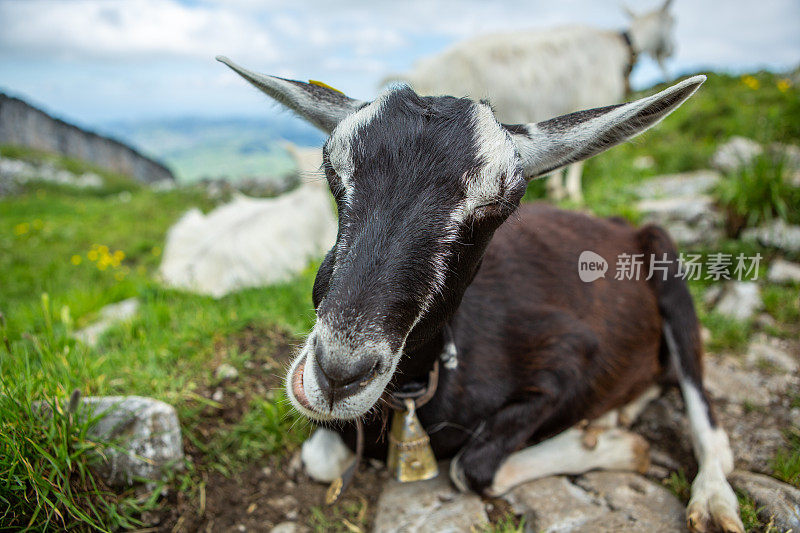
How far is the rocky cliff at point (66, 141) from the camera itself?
55.0ft

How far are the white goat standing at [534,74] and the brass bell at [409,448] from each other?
6.05 m

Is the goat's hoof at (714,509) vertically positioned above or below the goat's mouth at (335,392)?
below

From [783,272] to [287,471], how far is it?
16.7ft

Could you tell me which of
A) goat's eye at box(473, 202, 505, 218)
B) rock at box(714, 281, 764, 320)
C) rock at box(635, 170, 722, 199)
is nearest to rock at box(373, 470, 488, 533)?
goat's eye at box(473, 202, 505, 218)

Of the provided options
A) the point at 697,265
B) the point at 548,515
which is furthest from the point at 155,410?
the point at 697,265

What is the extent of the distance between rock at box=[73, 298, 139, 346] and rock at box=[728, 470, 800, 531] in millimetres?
4534

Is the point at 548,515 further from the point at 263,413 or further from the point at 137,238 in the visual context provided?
the point at 137,238

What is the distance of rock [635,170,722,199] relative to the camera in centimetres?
671

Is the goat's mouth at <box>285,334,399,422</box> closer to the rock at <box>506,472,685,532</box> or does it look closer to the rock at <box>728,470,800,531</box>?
the rock at <box>506,472,685,532</box>

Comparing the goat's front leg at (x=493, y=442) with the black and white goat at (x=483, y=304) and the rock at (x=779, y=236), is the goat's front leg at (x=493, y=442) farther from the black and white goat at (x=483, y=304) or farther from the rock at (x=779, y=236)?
the rock at (x=779, y=236)

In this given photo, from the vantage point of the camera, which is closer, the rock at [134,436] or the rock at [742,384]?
the rock at [134,436]

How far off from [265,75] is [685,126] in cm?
958

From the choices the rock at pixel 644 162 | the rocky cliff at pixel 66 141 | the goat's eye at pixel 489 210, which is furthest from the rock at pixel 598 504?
the rocky cliff at pixel 66 141

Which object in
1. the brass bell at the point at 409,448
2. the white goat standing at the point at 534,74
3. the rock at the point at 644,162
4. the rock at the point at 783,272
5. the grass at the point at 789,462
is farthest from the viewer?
the rock at the point at 644,162
